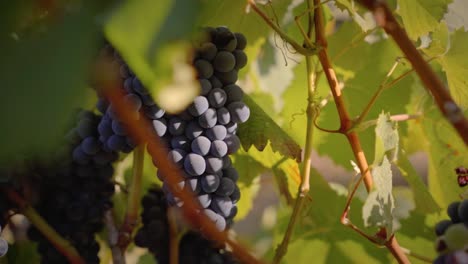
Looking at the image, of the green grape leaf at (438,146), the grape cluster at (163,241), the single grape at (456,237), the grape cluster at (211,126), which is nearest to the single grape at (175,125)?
the grape cluster at (211,126)

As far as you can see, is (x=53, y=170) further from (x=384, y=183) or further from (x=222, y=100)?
(x=384, y=183)

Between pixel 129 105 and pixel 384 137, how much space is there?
197mm

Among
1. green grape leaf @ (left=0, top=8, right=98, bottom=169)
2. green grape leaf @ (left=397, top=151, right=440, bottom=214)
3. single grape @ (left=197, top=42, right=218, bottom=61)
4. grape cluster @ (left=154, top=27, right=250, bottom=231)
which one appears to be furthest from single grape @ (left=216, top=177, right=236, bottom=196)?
green grape leaf @ (left=0, top=8, right=98, bottom=169)

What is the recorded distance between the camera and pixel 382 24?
15.7 inches

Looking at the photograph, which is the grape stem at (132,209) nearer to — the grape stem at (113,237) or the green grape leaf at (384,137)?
the grape stem at (113,237)

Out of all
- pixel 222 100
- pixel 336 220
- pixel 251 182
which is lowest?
pixel 336 220

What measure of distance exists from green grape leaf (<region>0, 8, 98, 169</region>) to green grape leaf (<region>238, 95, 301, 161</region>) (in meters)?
0.36

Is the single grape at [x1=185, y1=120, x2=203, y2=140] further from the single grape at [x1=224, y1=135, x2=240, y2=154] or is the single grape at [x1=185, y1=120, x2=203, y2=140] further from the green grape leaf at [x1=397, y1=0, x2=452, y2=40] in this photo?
the green grape leaf at [x1=397, y1=0, x2=452, y2=40]

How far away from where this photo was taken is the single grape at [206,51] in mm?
500

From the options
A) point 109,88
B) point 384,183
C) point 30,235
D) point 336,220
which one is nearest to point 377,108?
point 336,220

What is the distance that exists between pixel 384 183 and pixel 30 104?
35 cm

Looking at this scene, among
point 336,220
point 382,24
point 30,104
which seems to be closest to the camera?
point 30,104

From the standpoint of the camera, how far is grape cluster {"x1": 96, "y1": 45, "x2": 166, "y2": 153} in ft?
1.61

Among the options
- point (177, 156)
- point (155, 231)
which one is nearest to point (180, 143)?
point (177, 156)
